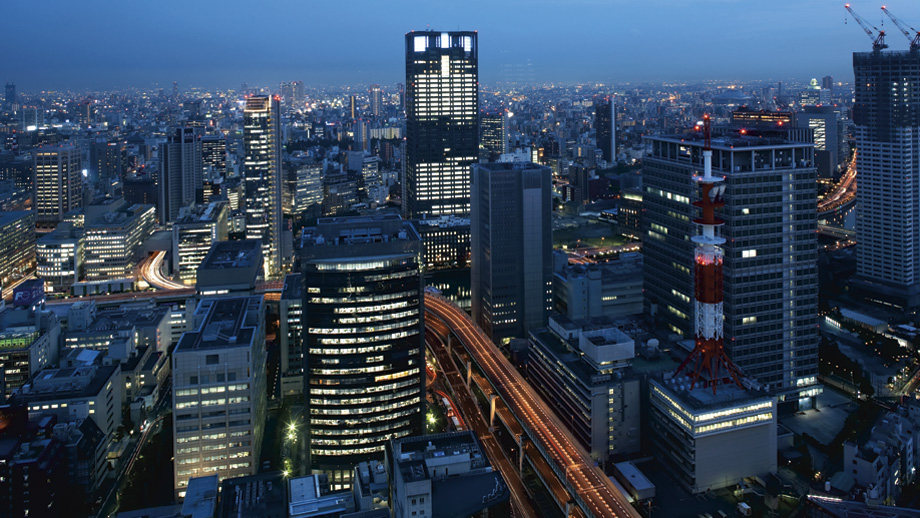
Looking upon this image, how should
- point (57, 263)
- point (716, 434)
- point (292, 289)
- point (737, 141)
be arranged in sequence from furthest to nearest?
point (57, 263), point (292, 289), point (737, 141), point (716, 434)

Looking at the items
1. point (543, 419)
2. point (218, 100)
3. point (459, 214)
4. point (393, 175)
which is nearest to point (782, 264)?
point (543, 419)

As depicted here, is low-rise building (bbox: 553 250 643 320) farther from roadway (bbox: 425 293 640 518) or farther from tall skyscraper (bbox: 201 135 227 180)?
tall skyscraper (bbox: 201 135 227 180)

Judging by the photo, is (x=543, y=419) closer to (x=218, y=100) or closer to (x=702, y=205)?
(x=702, y=205)

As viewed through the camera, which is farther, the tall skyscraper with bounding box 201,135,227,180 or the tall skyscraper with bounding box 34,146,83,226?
the tall skyscraper with bounding box 201,135,227,180

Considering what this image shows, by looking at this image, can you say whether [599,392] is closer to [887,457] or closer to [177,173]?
[887,457]

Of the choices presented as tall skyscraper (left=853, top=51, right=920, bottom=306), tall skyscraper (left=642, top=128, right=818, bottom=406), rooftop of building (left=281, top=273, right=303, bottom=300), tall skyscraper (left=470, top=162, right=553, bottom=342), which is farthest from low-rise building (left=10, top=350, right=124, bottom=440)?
tall skyscraper (left=853, top=51, right=920, bottom=306)

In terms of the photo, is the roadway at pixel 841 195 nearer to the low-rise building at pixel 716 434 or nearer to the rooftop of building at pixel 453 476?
the low-rise building at pixel 716 434

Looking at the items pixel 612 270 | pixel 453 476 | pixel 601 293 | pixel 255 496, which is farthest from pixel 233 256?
pixel 453 476
